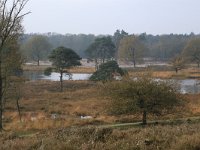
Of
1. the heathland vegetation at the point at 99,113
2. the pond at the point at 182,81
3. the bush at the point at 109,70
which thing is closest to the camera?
the heathland vegetation at the point at 99,113

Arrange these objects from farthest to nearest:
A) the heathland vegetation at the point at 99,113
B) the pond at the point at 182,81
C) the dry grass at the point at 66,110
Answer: the pond at the point at 182,81 → the dry grass at the point at 66,110 → the heathland vegetation at the point at 99,113

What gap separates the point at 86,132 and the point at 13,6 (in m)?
12.9

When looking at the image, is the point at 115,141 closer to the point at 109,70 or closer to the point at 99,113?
the point at 99,113

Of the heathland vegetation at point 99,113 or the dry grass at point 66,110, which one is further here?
the dry grass at point 66,110

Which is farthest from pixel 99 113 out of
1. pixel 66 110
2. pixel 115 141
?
pixel 115 141

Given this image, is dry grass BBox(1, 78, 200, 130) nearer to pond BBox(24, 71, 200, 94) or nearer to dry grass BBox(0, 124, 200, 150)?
pond BBox(24, 71, 200, 94)

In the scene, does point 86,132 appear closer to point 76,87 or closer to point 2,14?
point 2,14

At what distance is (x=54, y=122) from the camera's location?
25.8 meters

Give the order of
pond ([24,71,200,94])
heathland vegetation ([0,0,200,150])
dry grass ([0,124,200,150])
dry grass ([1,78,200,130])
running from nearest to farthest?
dry grass ([0,124,200,150]), heathland vegetation ([0,0,200,150]), dry grass ([1,78,200,130]), pond ([24,71,200,94])

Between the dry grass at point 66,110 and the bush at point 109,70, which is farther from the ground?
the bush at point 109,70

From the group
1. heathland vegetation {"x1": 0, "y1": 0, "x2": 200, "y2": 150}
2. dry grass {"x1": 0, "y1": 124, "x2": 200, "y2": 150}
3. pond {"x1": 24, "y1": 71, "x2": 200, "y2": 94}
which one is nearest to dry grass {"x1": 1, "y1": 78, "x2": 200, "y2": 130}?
heathland vegetation {"x1": 0, "y1": 0, "x2": 200, "y2": 150}

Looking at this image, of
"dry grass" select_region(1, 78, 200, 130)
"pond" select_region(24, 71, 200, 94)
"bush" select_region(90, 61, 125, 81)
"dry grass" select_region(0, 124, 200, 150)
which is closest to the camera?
"dry grass" select_region(0, 124, 200, 150)

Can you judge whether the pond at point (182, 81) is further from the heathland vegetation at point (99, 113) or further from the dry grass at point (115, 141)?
the dry grass at point (115, 141)

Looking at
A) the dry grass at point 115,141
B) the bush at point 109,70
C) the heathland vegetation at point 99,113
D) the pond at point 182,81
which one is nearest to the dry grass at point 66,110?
the heathland vegetation at point 99,113
